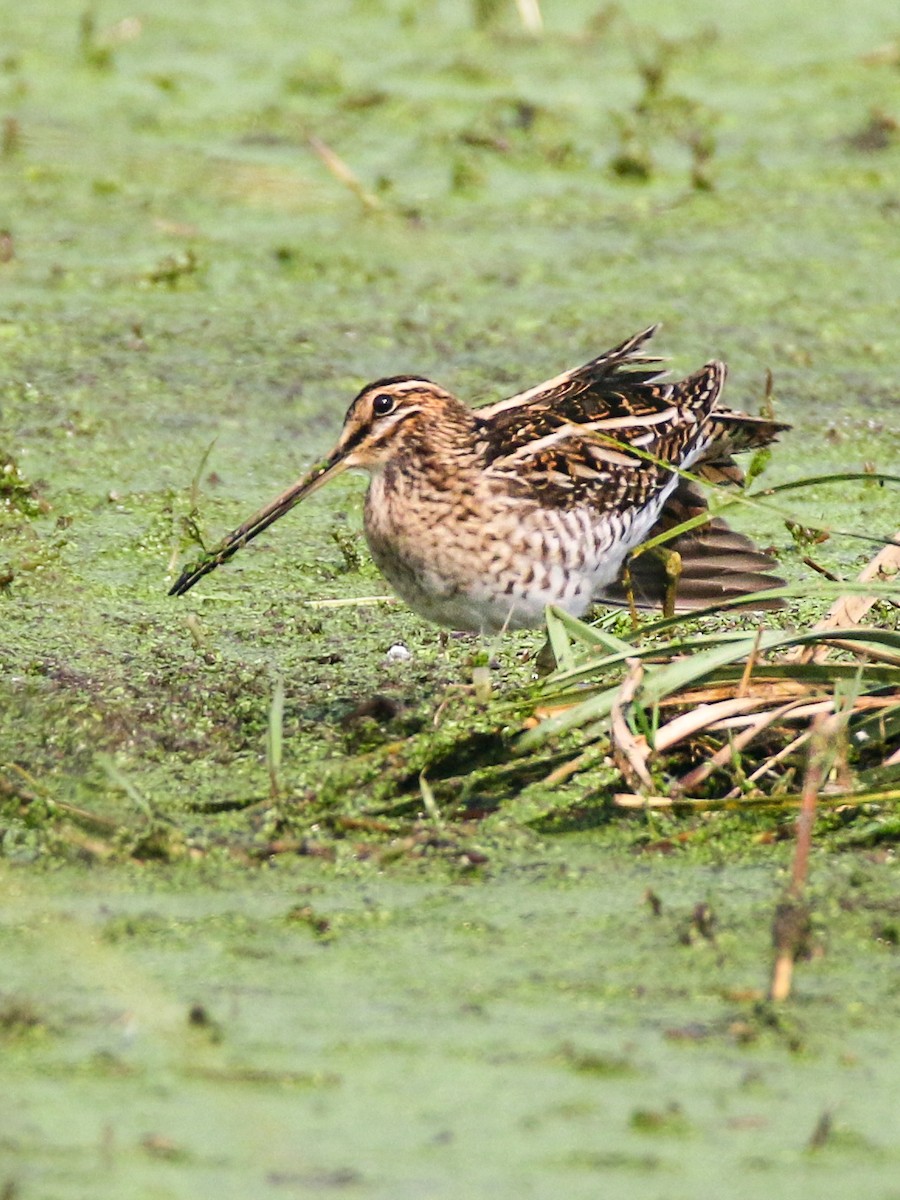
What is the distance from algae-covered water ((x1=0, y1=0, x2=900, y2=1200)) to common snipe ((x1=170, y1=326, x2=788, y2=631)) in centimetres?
28

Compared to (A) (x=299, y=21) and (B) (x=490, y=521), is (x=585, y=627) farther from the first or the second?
(A) (x=299, y=21)

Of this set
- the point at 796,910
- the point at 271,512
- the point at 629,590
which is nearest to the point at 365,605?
the point at 271,512

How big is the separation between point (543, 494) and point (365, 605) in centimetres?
92

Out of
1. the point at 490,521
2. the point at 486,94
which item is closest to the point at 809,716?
the point at 490,521

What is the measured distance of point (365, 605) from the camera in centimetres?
532

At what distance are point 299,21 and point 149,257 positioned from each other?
333 centimetres

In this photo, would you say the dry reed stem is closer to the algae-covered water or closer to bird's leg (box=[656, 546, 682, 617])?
the algae-covered water

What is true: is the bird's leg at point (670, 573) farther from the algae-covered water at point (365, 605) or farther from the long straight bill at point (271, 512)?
the long straight bill at point (271, 512)

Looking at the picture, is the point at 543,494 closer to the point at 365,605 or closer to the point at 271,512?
the point at 271,512

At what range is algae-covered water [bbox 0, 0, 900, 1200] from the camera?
3.03 meters

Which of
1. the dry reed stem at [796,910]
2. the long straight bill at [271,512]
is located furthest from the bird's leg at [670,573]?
the dry reed stem at [796,910]

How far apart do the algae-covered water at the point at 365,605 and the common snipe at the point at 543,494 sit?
280mm

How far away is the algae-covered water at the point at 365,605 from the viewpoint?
9.95 feet

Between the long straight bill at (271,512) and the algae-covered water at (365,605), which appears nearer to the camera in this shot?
the algae-covered water at (365,605)
